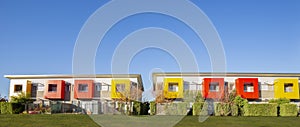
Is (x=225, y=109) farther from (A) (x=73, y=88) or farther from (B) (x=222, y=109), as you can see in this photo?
(A) (x=73, y=88)

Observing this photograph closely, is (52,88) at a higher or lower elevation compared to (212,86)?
lower

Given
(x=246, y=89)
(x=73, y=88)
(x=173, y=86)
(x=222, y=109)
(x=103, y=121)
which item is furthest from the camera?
(x=73, y=88)

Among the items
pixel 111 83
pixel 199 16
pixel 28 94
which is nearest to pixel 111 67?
pixel 199 16

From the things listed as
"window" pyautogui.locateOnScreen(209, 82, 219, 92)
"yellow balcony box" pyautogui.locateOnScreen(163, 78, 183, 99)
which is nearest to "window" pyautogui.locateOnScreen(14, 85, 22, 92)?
"yellow balcony box" pyautogui.locateOnScreen(163, 78, 183, 99)

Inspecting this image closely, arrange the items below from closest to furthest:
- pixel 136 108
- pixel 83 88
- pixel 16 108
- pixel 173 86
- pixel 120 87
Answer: pixel 136 108
pixel 16 108
pixel 120 87
pixel 173 86
pixel 83 88

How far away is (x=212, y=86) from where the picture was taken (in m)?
46.6

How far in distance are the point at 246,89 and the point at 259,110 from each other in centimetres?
1948

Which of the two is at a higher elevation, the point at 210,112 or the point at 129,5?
the point at 129,5

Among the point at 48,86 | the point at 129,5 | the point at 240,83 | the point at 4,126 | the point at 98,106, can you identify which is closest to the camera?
the point at 4,126

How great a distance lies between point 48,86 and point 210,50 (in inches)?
1589

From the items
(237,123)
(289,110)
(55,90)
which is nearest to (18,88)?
(55,90)

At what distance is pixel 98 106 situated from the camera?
133 feet

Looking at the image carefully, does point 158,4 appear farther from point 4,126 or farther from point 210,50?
point 4,126

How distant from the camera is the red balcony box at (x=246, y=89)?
46.9 meters
